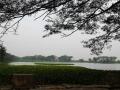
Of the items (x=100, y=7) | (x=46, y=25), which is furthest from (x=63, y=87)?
(x=100, y=7)

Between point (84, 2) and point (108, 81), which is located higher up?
point (84, 2)

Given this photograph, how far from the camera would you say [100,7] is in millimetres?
9844

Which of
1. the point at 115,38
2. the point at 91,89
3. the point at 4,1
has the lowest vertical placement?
the point at 91,89

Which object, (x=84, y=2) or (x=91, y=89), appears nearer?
(x=91, y=89)

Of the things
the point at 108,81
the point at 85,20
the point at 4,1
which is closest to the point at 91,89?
the point at 108,81

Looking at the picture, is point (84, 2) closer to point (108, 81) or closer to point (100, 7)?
point (100, 7)

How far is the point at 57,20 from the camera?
374 inches

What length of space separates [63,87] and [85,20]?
2.74 meters

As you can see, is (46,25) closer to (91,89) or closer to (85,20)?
(85,20)

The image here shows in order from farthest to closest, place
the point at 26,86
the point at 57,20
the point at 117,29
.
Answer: the point at 117,29 → the point at 57,20 → the point at 26,86

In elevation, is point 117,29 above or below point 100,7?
below

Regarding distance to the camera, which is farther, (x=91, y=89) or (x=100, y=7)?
(x=100, y=7)

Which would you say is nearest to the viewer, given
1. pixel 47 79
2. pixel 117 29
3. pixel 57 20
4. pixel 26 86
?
pixel 26 86

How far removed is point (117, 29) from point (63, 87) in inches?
140
